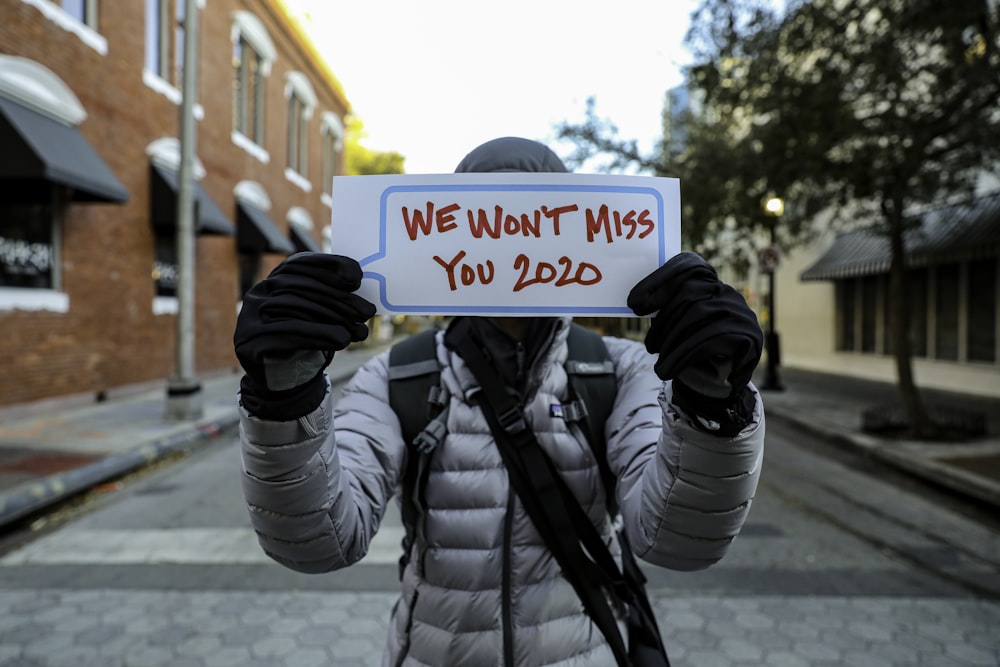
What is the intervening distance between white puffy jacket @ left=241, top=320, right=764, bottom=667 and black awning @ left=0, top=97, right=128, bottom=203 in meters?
7.97

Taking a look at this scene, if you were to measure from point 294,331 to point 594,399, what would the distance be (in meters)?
0.75

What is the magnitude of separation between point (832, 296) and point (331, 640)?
694 inches

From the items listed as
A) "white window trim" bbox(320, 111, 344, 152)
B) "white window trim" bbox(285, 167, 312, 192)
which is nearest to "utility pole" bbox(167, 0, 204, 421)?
"white window trim" bbox(285, 167, 312, 192)

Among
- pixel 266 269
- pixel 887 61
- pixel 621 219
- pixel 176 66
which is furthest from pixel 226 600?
pixel 266 269

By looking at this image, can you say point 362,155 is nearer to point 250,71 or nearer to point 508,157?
point 250,71

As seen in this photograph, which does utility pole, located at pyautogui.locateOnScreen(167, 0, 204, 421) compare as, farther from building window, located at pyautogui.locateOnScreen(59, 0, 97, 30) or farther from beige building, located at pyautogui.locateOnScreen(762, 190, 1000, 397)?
beige building, located at pyautogui.locateOnScreen(762, 190, 1000, 397)

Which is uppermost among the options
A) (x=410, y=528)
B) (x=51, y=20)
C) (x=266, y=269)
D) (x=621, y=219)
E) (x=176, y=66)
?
(x=176, y=66)

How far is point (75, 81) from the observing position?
9750 mm

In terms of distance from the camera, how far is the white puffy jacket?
1.27m

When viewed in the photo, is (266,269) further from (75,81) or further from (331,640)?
(331,640)

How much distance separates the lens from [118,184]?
952 centimetres

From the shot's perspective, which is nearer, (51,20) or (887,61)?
(887,61)

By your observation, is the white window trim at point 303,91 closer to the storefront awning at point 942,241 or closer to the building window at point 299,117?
the building window at point 299,117

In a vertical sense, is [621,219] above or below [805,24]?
below
